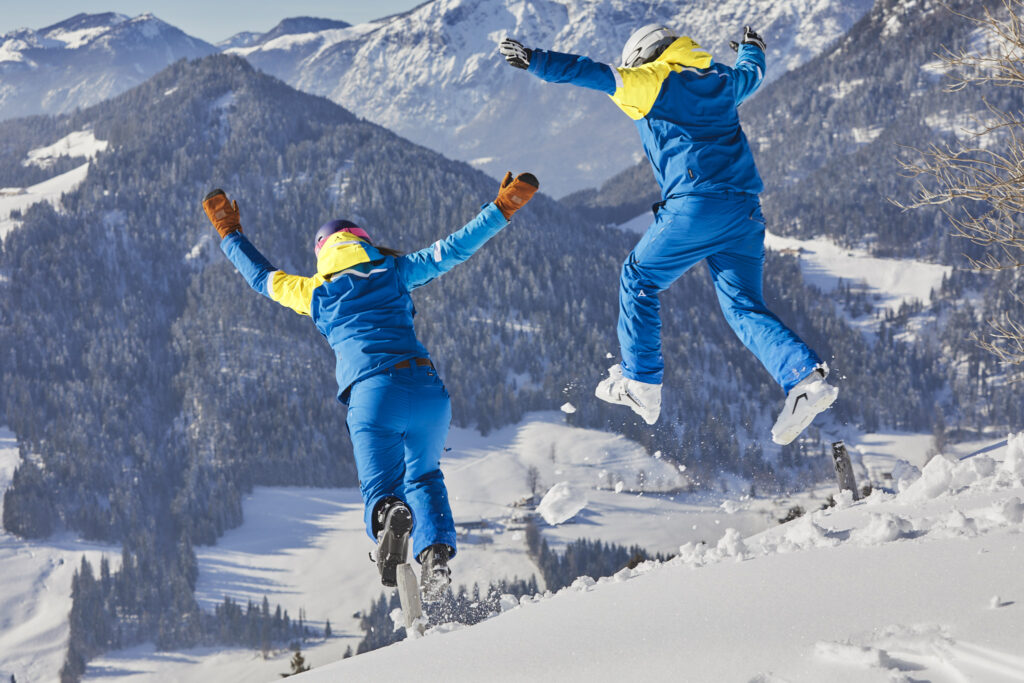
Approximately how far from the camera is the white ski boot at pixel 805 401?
4.96m

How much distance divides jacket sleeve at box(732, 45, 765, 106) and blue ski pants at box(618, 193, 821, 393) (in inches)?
30.9

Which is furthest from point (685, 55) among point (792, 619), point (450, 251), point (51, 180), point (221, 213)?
point (51, 180)

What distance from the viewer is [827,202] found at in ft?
599

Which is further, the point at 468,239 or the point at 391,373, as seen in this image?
the point at 468,239

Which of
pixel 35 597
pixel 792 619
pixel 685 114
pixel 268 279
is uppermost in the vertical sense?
pixel 685 114

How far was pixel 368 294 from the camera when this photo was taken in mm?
5395

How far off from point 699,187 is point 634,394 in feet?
5.25

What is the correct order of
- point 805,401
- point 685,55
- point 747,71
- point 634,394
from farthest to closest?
point 634,394
point 747,71
point 685,55
point 805,401

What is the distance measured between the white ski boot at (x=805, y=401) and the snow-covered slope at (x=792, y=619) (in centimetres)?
101

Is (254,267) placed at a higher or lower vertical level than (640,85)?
lower

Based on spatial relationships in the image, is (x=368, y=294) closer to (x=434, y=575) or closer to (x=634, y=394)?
(x=434, y=575)

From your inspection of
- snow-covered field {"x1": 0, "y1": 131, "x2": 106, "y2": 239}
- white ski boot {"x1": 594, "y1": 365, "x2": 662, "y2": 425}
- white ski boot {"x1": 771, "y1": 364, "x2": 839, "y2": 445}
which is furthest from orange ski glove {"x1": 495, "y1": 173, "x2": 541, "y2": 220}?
snow-covered field {"x1": 0, "y1": 131, "x2": 106, "y2": 239}

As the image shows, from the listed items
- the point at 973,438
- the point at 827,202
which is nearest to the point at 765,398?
the point at 973,438

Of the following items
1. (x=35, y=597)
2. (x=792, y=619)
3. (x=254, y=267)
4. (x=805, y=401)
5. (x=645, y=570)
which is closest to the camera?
(x=792, y=619)
